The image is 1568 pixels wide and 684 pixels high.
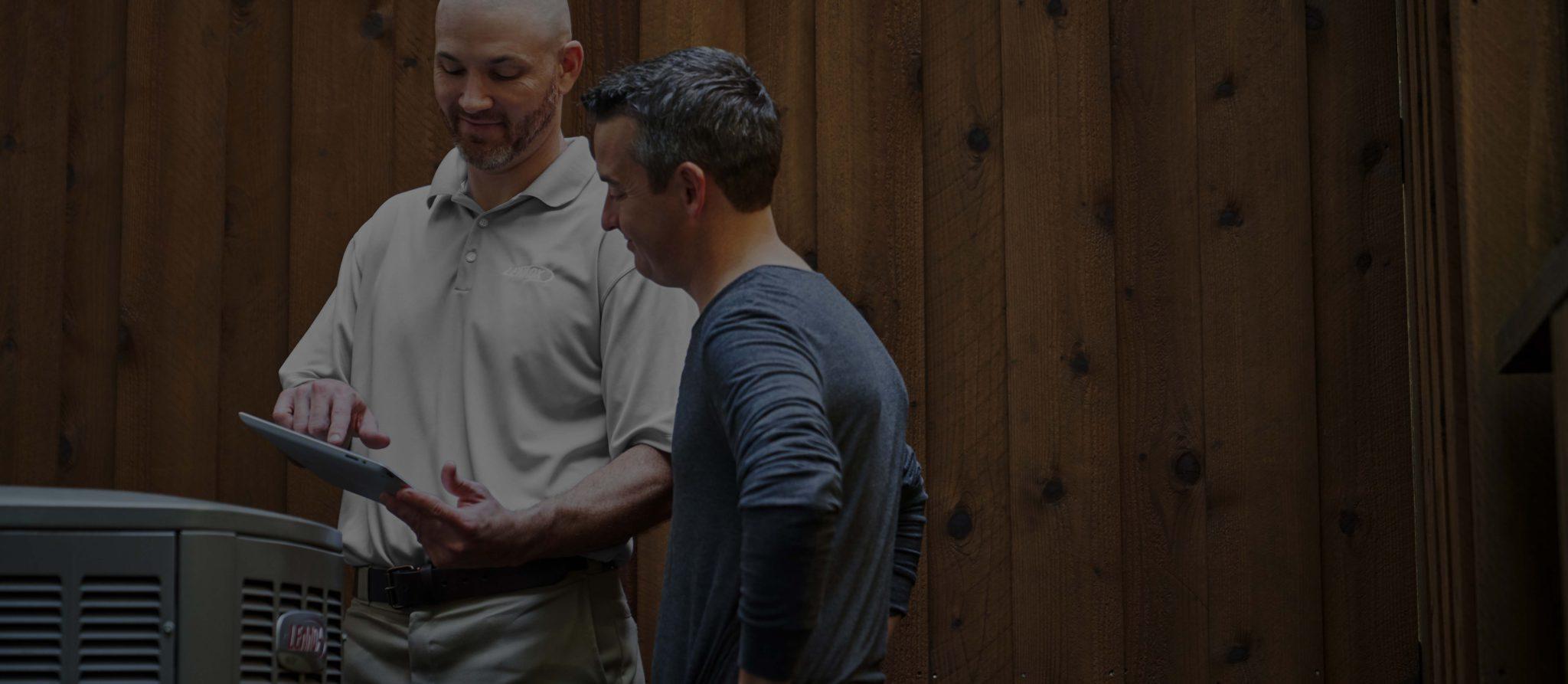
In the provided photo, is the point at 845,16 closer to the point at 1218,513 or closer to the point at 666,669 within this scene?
the point at 1218,513

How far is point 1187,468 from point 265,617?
173 centimetres

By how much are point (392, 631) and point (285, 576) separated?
2.10 ft

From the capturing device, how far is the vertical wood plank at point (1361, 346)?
103 inches

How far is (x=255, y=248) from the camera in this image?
2834 millimetres

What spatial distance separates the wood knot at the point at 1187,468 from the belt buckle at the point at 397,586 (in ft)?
4.35

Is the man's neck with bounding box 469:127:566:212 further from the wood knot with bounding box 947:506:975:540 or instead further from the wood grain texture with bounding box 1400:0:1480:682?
the wood grain texture with bounding box 1400:0:1480:682

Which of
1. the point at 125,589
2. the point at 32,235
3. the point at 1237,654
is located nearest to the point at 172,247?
the point at 32,235

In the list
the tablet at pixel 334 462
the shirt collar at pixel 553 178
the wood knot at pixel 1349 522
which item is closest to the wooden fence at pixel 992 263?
the wood knot at pixel 1349 522

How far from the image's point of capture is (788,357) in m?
1.41

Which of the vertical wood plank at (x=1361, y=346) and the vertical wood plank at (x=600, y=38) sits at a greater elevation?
the vertical wood plank at (x=600, y=38)

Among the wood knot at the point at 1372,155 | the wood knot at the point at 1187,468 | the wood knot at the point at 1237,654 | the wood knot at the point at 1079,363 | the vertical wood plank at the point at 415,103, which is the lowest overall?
the wood knot at the point at 1237,654

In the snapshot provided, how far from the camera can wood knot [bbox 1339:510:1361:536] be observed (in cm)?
263

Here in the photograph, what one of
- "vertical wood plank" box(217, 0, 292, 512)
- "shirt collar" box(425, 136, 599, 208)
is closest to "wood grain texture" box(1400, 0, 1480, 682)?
"shirt collar" box(425, 136, 599, 208)

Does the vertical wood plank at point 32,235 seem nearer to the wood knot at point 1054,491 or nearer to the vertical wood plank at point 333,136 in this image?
the vertical wood plank at point 333,136
